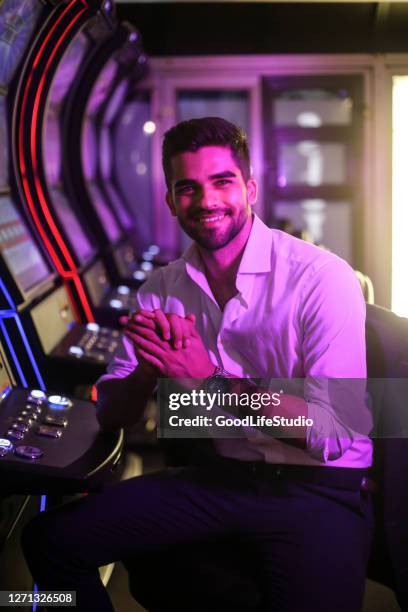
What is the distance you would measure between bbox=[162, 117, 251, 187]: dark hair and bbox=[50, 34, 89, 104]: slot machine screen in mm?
1712

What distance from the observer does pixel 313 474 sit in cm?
153

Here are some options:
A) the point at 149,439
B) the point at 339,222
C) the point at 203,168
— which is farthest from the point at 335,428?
the point at 339,222

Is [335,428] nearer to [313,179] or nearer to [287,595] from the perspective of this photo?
[287,595]

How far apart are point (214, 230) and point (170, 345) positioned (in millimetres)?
298

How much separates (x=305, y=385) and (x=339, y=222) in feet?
14.3

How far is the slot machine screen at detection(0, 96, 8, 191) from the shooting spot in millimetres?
2650

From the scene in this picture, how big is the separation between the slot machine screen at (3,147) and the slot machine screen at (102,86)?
106 cm

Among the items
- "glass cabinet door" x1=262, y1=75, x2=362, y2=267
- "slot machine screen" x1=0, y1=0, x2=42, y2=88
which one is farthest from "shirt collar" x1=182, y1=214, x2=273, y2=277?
"glass cabinet door" x1=262, y1=75, x2=362, y2=267

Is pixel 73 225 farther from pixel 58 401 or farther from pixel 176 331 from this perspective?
pixel 176 331

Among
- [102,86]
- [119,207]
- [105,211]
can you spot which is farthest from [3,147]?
[119,207]

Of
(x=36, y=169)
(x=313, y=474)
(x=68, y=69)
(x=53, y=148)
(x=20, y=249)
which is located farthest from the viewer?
(x=53, y=148)

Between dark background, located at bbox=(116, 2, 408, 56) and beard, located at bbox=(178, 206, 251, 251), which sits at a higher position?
dark background, located at bbox=(116, 2, 408, 56)

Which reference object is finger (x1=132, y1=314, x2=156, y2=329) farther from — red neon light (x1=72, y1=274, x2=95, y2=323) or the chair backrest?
red neon light (x1=72, y1=274, x2=95, y2=323)

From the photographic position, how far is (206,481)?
1598mm
